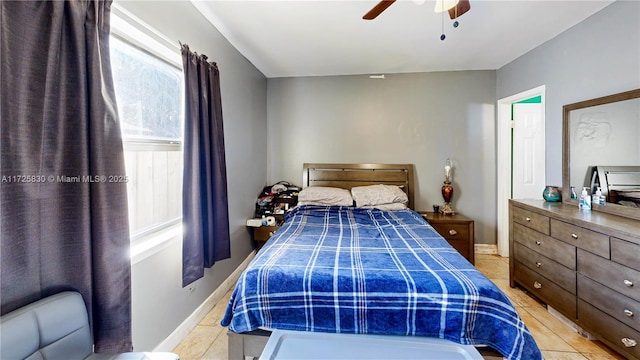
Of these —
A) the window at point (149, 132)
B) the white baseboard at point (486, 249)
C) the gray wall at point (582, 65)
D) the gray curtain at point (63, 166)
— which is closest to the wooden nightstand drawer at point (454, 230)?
the white baseboard at point (486, 249)

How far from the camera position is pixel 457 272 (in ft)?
5.04

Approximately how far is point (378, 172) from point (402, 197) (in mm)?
543

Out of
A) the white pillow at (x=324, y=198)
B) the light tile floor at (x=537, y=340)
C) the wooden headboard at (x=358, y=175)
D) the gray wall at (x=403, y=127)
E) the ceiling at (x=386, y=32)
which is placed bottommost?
the light tile floor at (x=537, y=340)

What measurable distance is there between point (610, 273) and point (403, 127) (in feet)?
8.07

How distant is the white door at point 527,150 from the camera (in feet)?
11.3

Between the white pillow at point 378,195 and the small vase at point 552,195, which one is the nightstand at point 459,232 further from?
the small vase at point 552,195

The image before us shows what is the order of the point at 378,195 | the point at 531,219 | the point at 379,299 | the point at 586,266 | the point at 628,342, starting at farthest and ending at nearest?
the point at 378,195 < the point at 531,219 < the point at 586,266 < the point at 628,342 < the point at 379,299

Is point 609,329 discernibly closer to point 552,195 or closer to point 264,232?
point 552,195

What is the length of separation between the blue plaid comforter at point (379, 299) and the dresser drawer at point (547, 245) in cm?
102

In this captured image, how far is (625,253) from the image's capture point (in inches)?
64.1

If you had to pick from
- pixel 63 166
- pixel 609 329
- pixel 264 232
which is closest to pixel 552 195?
pixel 609 329

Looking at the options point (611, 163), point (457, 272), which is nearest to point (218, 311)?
point (457, 272)

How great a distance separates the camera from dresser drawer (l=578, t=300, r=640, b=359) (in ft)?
5.27

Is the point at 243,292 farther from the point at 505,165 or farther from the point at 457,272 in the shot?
the point at 505,165
